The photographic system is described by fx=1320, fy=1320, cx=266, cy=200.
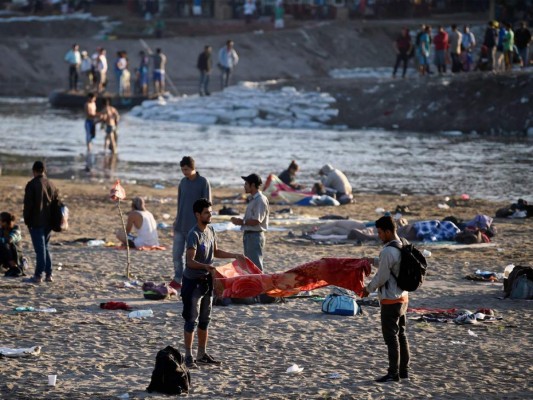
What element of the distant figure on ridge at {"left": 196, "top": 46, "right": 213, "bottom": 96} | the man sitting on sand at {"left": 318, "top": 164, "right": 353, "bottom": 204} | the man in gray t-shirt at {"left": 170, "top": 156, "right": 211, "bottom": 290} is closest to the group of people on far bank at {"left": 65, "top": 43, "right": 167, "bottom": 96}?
the distant figure on ridge at {"left": 196, "top": 46, "right": 213, "bottom": 96}

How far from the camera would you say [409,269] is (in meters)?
9.99

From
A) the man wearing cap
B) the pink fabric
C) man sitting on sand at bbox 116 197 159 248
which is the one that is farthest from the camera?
man sitting on sand at bbox 116 197 159 248

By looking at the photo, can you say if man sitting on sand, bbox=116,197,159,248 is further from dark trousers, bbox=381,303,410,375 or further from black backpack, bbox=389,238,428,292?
black backpack, bbox=389,238,428,292

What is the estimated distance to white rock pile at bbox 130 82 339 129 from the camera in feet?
139

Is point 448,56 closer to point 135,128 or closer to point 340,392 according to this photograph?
point 135,128

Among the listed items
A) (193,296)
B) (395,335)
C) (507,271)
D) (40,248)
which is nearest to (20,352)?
(193,296)

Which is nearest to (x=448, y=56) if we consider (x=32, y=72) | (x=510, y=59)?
(x=510, y=59)

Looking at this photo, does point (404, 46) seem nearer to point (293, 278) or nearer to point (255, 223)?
point (255, 223)

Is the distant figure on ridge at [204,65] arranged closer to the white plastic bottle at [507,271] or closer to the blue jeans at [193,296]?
the white plastic bottle at [507,271]

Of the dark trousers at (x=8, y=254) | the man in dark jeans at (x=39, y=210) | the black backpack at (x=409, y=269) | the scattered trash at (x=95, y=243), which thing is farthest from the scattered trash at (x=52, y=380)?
the scattered trash at (x=95, y=243)

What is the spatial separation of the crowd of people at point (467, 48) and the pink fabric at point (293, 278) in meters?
28.1

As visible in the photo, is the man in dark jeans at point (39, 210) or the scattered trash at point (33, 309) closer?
the scattered trash at point (33, 309)

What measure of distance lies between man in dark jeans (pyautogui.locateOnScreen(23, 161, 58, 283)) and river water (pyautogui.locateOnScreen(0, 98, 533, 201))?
11672mm

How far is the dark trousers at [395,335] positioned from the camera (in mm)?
10180
